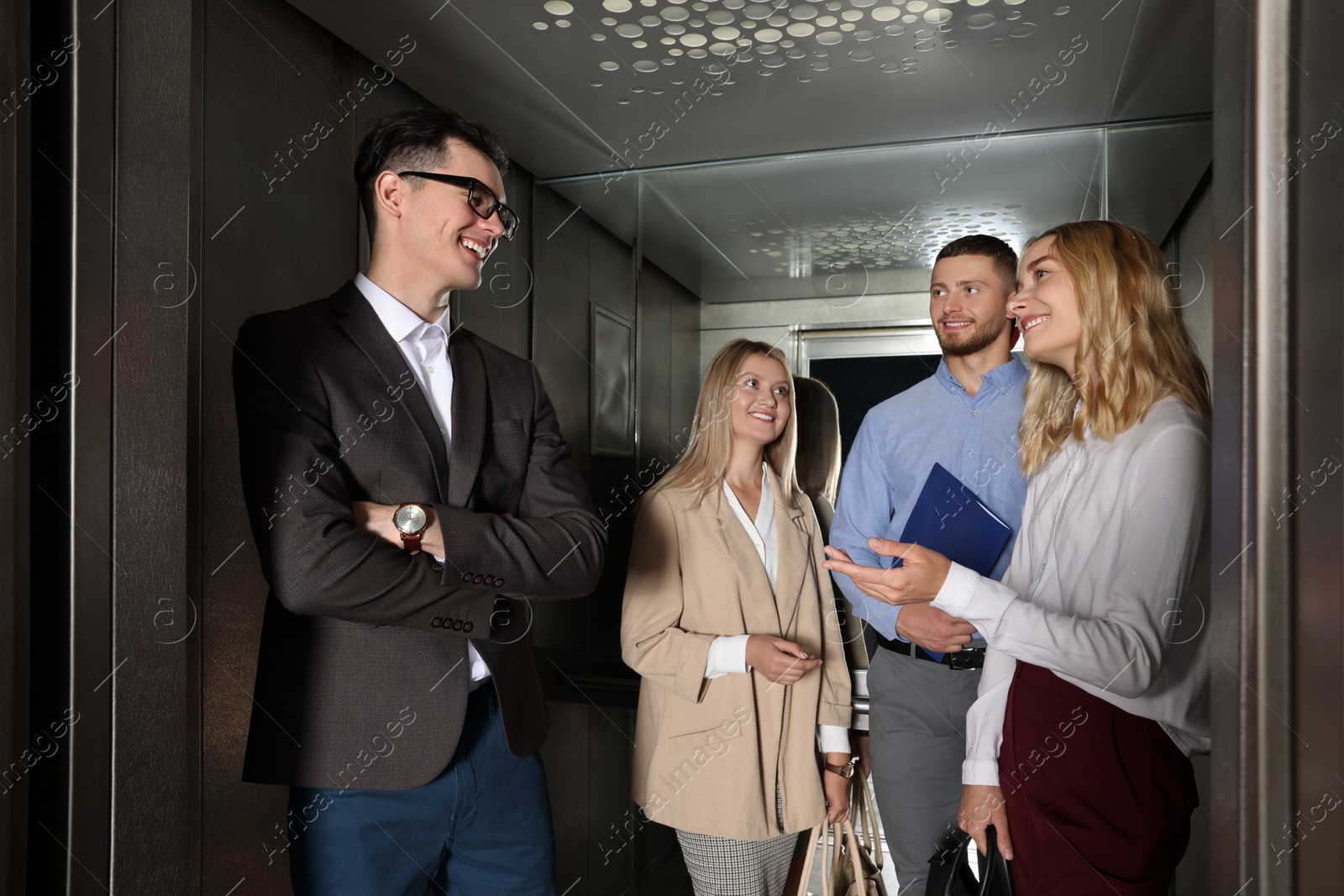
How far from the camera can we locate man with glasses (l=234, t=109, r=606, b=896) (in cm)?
131

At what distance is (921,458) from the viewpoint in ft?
7.03

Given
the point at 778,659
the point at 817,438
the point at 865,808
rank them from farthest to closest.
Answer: the point at 817,438 → the point at 865,808 → the point at 778,659

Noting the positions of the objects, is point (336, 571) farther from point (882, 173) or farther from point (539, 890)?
point (882, 173)

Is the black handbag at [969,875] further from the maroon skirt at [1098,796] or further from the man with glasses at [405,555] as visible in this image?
the man with glasses at [405,555]

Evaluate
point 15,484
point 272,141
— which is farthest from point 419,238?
point 15,484

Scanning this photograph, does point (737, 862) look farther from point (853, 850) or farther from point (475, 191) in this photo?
point (475, 191)

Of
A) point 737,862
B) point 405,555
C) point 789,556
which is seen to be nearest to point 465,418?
point 405,555

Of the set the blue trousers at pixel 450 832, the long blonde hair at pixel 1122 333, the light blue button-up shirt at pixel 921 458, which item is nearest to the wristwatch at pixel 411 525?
the blue trousers at pixel 450 832

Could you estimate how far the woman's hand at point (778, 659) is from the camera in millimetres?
1958

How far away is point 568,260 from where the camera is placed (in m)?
2.88

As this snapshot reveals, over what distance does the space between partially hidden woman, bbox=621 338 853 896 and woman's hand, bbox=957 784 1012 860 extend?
1.89 feet

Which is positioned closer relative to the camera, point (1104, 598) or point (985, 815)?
point (1104, 598)

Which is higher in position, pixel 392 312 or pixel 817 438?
pixel 392 312

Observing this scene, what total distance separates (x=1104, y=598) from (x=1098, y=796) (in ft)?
0.87
